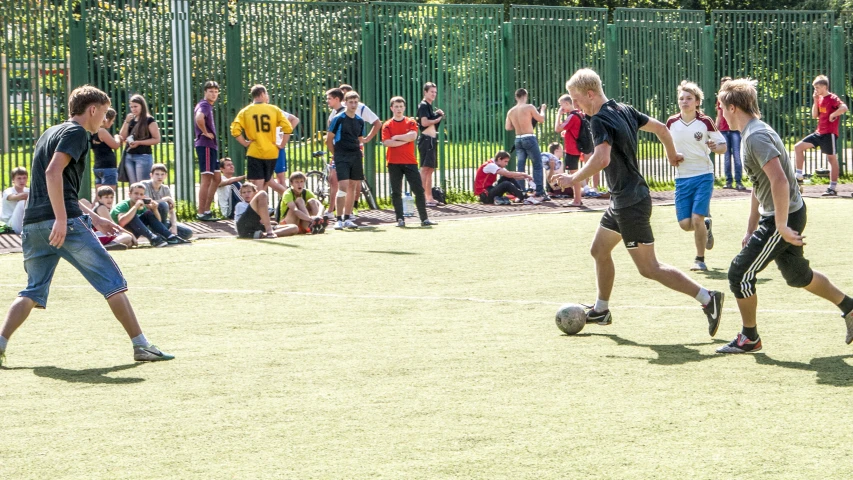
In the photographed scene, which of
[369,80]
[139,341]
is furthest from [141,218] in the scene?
[139,341]

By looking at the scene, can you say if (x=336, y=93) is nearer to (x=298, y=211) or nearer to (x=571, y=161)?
(x=298, y=211)

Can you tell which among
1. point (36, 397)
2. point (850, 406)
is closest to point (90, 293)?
point (36, 397)

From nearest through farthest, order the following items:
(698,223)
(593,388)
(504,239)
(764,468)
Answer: (764,468), (593,388), (698,223), (504,239)

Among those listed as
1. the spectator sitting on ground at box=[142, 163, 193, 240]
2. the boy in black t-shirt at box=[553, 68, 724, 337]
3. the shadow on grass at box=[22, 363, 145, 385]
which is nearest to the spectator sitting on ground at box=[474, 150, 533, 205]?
the spectator sitting on ground at box=[142, 163, 193, 240]

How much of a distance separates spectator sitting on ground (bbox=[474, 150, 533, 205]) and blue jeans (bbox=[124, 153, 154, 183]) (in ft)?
19.1

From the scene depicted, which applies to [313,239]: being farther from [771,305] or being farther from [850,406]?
[850,406]

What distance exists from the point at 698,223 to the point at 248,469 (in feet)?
24.3

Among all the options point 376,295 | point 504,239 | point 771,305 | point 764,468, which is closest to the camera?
point 764,468

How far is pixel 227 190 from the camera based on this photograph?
17953 mm

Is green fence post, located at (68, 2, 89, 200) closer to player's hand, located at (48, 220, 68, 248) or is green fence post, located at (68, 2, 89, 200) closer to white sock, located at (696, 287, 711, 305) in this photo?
player's hand, located at (48, 220, 68, 248)

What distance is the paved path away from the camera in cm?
1653

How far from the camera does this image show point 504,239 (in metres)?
15.1

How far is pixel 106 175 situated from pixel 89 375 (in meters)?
9.68

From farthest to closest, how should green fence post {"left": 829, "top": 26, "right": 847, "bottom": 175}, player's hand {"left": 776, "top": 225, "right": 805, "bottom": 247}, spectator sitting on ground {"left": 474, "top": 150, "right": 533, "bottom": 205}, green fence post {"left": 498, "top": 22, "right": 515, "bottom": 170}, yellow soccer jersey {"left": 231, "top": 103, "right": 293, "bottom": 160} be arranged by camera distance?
green fence post {"left": 829, "top": 26, "right": 847, "bottom": 175} → green fence post {"left": 498, "top": 22, "right": 515, "bottom": 170} → spectator sitting on ground {"left": 474, "top": 150, "right": 533, "bottom": 205} → yellow soccer jersey {"left": 231, "top": 103, "right": 293, "bottom": 160} → player's hand {"left": 776, "top": 225, "right": 805, "bottom": 247}
